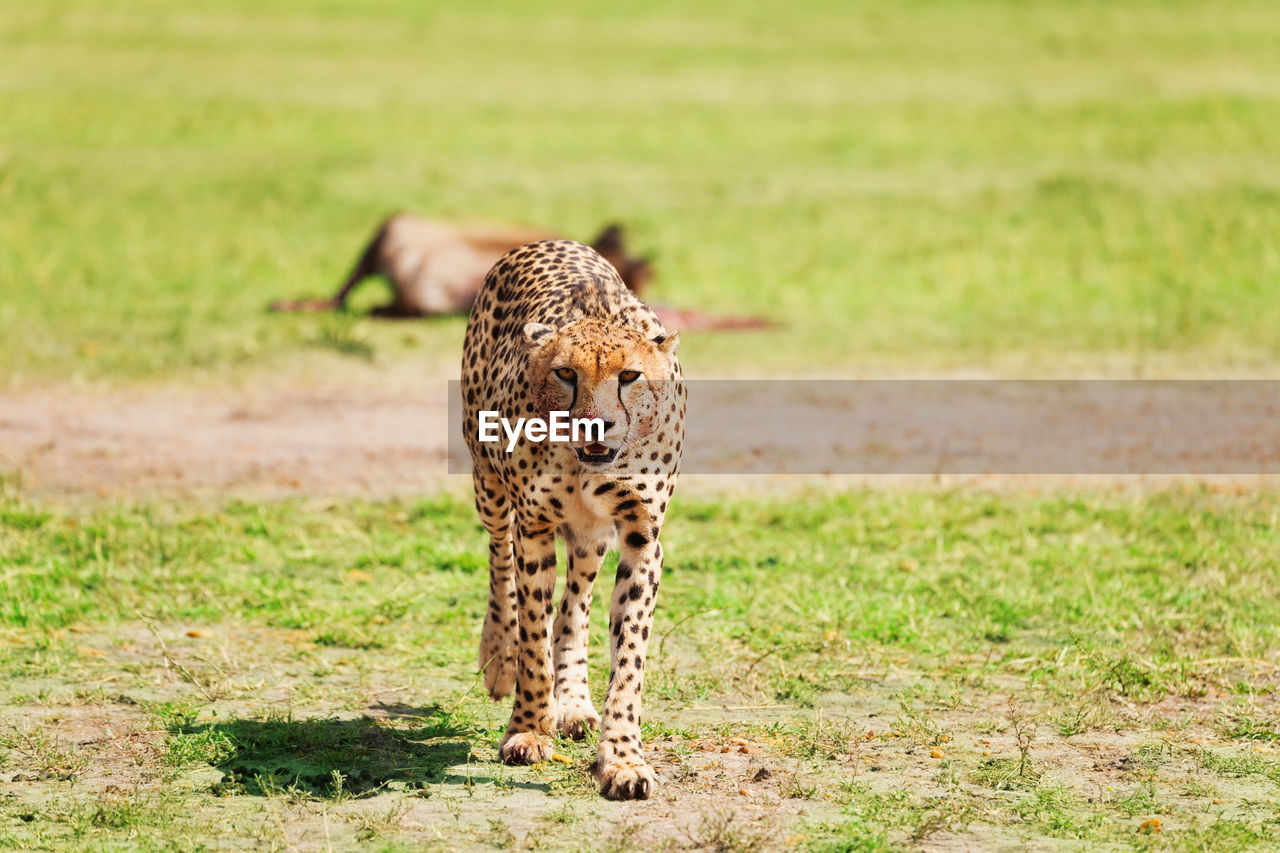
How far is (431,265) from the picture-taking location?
11828mm

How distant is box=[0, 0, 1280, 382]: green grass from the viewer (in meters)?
11.3

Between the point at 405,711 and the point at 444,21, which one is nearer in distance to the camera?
the point at 405,711

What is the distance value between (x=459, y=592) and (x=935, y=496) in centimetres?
246

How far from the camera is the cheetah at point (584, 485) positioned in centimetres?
455

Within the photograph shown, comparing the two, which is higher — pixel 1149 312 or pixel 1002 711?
pixel 1149 312

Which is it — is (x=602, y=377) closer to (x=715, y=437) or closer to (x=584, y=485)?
(x=584, y=485)

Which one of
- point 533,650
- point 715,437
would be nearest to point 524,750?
point 533,650

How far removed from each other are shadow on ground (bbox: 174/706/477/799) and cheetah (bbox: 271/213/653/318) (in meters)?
6.72

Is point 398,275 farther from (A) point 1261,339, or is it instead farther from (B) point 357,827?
(B) point 357,827

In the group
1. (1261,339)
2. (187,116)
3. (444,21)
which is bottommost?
(1261,339)

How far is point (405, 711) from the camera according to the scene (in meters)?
5.31

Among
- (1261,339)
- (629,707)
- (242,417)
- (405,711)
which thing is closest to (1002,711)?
(629,707)

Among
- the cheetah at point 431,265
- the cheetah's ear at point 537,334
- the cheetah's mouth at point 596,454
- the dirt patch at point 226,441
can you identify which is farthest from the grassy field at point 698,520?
the cheetah's ear at point 537,334

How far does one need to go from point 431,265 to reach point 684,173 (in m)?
6.66
